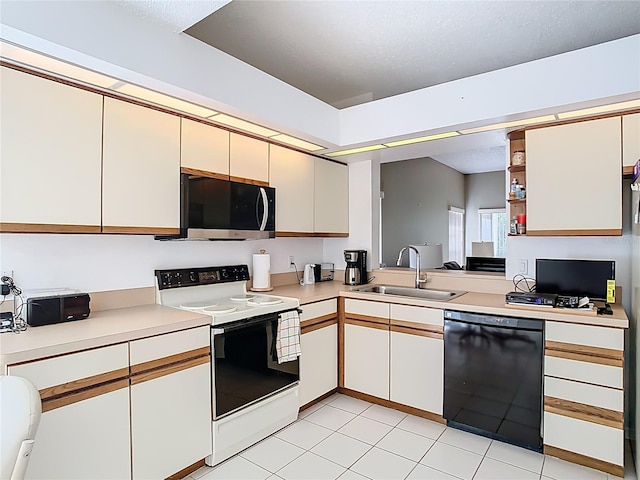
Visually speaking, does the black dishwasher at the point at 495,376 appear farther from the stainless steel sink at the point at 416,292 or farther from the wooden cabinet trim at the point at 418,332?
the stainless steel sink at the point at 416,292

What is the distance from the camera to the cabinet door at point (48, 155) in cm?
172

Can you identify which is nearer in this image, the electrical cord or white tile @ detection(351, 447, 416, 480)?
white tile @ detection(351, 447, 416, 480)

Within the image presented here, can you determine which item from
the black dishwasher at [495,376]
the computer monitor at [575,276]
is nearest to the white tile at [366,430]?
the black dishwasher at [495,376]

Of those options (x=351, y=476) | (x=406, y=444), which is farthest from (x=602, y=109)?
(x=351, y=476)

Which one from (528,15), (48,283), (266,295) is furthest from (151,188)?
(528,15)

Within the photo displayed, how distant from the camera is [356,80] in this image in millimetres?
3312

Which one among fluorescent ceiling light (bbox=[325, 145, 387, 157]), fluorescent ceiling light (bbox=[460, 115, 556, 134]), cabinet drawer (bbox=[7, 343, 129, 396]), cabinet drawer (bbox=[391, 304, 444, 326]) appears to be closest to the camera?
cabinet drawer (bbox=[7, 343, 129, 396])

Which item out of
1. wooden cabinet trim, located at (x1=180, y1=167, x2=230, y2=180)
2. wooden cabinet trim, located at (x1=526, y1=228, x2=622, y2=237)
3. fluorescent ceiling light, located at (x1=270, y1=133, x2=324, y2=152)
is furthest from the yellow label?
wooden cabinet trim, located at (x1=180, y1=167, x2=230, y2=180)

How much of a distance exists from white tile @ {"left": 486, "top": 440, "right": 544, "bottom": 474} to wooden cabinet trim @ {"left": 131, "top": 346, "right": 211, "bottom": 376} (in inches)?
73.8

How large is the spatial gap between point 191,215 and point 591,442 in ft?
9.02

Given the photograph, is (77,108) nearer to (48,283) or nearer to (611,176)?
(48,283)

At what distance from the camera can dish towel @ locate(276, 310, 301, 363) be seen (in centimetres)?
261

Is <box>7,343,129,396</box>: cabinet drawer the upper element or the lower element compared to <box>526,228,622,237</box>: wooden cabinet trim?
lower

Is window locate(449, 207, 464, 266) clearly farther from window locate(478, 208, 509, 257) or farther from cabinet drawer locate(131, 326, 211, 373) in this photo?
cabinet drawer locate(131, 326, 211, 373)
